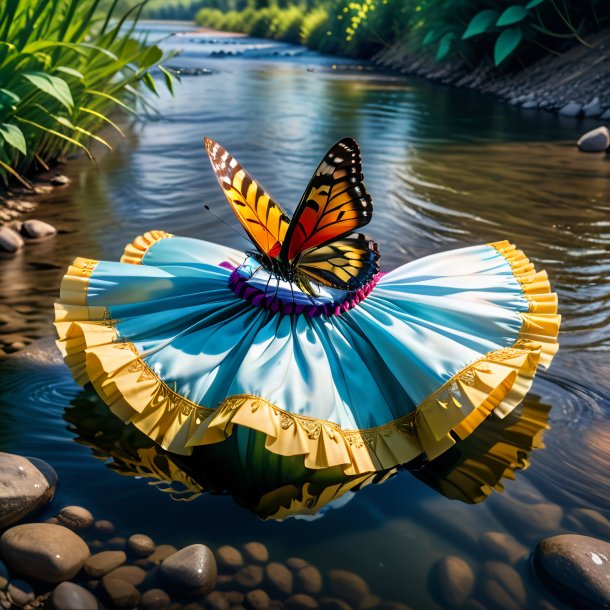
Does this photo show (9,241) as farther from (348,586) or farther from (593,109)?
(593,109)

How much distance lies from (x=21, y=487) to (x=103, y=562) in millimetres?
347

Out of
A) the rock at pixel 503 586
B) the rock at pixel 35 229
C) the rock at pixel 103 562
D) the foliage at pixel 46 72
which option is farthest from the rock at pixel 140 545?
the rock at pixel 35 229

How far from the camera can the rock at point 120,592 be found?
184 cm

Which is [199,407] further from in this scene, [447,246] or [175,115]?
[175,115]

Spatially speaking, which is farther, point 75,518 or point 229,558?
point 75,518

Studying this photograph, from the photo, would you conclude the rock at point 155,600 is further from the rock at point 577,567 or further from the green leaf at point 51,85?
the green leaf at point 51,85

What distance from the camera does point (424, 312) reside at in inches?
101

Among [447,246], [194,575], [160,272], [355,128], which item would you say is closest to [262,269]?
[160,272]

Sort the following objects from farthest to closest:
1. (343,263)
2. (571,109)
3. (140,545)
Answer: (571,109)
(343,263)
(140,545)

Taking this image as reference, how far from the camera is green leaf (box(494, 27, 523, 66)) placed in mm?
11203

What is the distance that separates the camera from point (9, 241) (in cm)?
441

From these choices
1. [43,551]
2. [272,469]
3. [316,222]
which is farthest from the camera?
[316,222]

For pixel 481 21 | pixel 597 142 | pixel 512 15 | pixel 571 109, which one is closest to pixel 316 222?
pixel 597 142

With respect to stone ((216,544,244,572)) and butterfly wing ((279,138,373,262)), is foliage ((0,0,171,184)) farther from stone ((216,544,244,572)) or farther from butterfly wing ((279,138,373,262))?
stone ((216,544,244,572))
